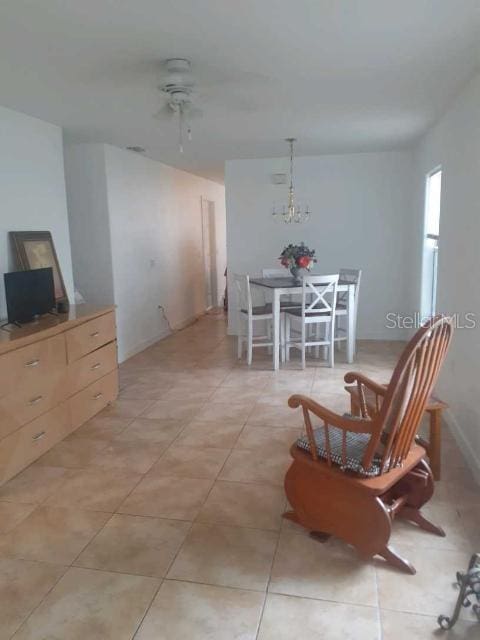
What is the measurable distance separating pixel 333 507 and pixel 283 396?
2.05m

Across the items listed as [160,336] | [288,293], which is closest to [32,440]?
[288,293]

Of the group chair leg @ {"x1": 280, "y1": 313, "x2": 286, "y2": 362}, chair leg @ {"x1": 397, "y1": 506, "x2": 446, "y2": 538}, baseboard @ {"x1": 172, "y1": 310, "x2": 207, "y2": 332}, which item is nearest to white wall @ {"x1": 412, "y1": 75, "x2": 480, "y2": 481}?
chair leg @ {"x1": 397, "y1": 506, "x2": 446, "y2": 538}

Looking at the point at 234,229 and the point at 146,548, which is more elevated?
the point at 234,229

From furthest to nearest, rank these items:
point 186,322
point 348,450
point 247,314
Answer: point 186,322 → point 247,314 → point 348,450

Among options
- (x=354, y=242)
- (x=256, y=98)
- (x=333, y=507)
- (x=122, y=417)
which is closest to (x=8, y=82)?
(x=256, y=98)

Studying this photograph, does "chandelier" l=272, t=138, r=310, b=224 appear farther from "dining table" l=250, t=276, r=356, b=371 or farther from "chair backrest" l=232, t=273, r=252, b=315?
"chair backrest" l=232, t=273, r=252, b=315

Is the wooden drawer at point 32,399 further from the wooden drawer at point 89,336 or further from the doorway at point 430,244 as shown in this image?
the doorway at point 430,244

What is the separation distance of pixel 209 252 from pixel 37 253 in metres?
5.12

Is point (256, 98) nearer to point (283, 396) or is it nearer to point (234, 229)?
point (283, 396)

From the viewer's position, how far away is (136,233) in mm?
5738

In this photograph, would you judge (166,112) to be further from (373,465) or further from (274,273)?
(274,273)

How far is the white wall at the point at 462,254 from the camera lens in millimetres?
2926

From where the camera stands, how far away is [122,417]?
12.3 feet

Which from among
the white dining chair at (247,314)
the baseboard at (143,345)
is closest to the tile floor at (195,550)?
the white dining chair at (247,314)
